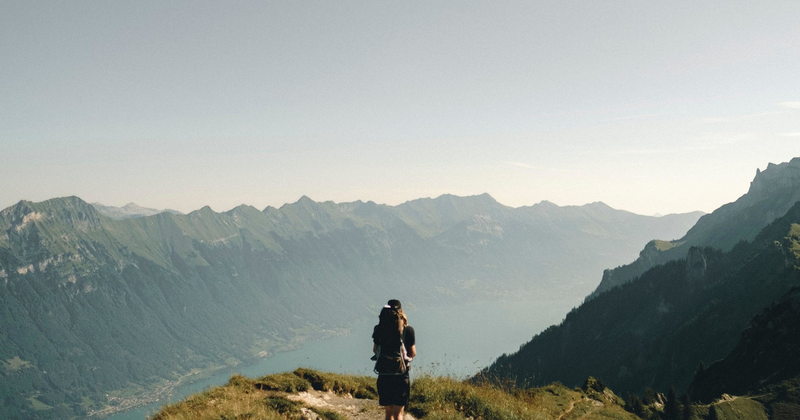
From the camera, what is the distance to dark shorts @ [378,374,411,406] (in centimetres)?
1188

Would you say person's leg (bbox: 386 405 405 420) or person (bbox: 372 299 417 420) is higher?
person (bbox: 372 299 417 420)

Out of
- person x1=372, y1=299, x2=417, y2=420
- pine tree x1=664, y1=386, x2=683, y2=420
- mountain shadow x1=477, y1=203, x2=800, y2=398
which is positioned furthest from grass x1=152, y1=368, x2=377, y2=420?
mountain shadow x1=477, y1=203, x2=800, y2=398

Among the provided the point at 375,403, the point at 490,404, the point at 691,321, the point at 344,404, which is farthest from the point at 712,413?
the point at 691,321

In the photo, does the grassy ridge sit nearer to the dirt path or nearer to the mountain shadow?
the dirt path

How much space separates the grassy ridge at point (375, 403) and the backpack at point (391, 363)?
2.38 m

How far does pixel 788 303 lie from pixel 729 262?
125710 millimetres

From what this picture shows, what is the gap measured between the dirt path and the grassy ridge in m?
0.21

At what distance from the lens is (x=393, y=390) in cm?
1189

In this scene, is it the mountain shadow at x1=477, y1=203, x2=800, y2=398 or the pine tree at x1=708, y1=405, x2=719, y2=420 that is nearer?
the pine tree at x1=708, y1=405, x2=719, y2=420

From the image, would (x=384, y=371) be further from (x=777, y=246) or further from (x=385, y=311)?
(x=777, y=246)

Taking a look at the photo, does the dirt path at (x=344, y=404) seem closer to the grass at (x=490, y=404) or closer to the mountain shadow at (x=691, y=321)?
the grass at (x=490, y=404)

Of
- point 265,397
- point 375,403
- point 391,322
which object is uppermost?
point 391,322

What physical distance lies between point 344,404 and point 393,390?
185 inches

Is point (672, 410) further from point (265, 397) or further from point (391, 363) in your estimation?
point (265, 397)
